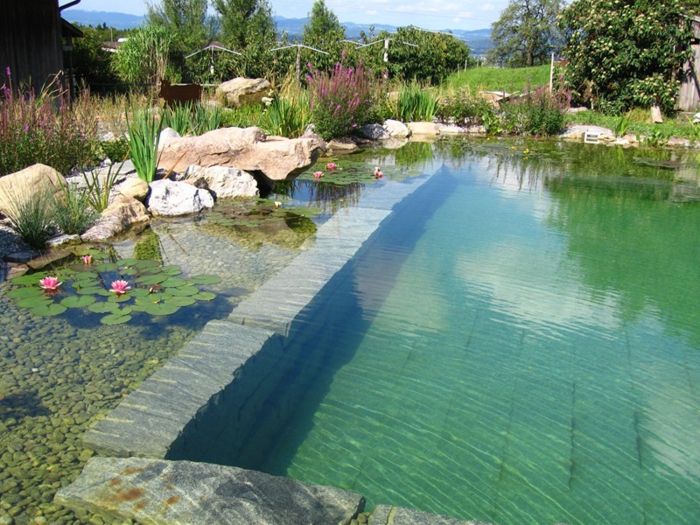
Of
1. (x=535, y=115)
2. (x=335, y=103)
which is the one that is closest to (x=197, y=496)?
(x=335, y=103)

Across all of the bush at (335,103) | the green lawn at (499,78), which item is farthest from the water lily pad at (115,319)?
the green lawn at (499,78)

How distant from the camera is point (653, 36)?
1224cm

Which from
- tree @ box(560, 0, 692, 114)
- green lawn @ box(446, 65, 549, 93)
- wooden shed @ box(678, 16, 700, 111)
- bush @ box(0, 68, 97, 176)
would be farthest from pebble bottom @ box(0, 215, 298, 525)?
green lawn @ box(446, 65, 549, 93)

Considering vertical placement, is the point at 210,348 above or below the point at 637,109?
below

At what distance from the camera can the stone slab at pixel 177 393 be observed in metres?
1.95

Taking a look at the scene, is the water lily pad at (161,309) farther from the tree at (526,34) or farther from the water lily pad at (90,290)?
the tree at (526,34)

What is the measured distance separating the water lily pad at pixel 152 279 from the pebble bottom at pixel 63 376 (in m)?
0.18

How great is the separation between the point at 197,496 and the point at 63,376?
106cm

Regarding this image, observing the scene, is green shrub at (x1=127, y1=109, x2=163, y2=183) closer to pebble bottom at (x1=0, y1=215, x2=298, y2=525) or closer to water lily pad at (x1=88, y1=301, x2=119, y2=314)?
pebble bottom at (x1=0, y1=215, x2=298, y2=525)

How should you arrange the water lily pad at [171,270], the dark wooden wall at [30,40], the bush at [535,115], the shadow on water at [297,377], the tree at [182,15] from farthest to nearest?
1. the tree at [182,15]
2. the bush at [535,115]
3. the dark wooden wall at [30,40]
4. the water lily pad at [171,270]
5. the shadow on water at [297,377]

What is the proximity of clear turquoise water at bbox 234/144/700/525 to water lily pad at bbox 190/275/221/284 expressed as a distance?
2.31ft

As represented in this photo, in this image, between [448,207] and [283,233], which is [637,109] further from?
[283,233]

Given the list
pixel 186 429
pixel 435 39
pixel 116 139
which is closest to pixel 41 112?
pixel 116 139

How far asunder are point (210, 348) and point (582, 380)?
158 centimetres
